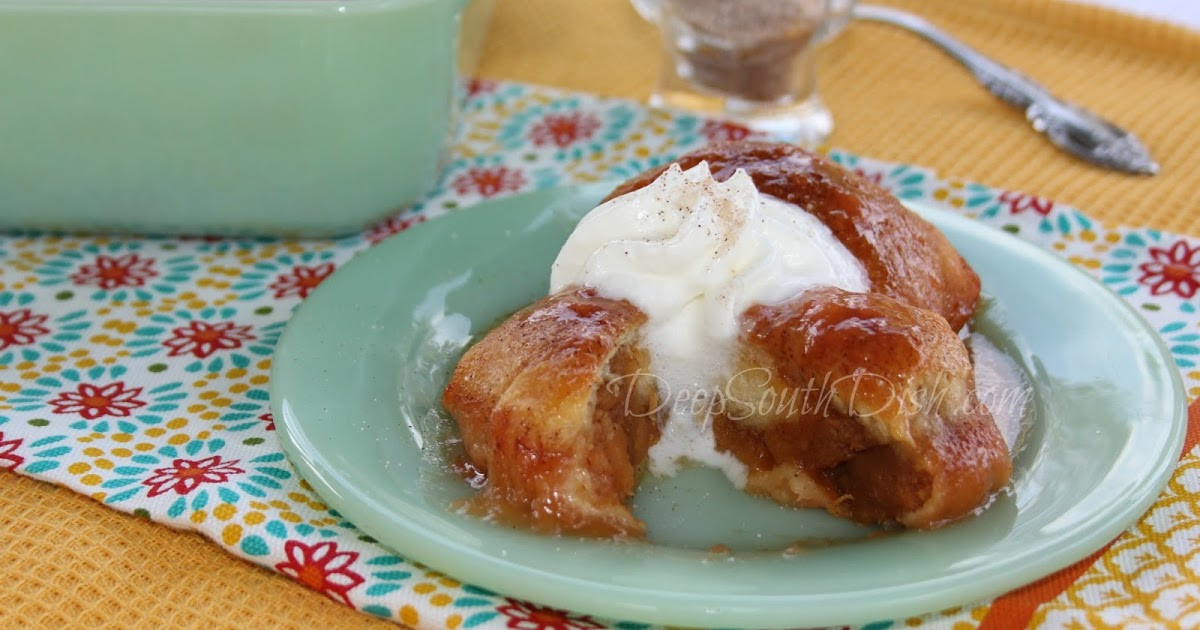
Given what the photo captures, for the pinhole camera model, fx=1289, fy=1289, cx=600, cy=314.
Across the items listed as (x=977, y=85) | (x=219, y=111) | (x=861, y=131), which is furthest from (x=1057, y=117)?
(x=219, y=111)

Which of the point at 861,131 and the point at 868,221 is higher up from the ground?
the point at 868,221

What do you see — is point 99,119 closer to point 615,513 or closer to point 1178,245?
point 615,513

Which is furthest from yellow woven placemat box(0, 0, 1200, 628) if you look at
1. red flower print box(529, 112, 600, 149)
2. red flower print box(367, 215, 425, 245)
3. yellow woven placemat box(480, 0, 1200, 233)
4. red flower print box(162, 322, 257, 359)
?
red flower print box(367, 215, 425, 245)

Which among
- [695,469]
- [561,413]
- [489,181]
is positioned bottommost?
[489,181]

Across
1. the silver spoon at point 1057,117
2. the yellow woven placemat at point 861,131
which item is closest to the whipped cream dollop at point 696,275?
the yellow woven placemat at point 861,131

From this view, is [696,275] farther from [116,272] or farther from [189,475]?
[116,272]

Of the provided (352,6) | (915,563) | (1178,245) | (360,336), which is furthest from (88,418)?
(1178,245)
